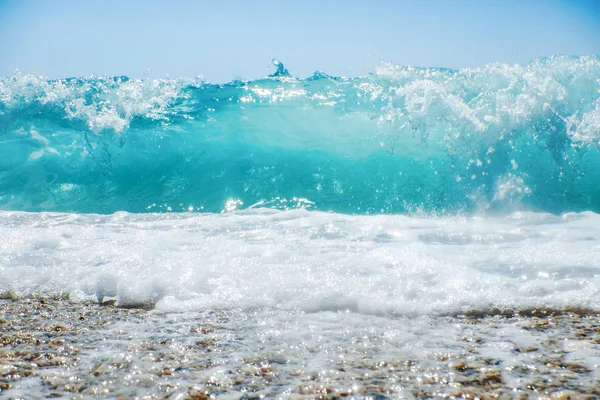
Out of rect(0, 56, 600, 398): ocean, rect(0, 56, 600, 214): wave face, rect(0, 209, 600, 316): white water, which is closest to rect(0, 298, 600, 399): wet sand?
rect(0, 56, 600, 398): ocean

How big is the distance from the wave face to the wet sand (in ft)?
10.8

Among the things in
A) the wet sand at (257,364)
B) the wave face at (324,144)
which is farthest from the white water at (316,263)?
the wave face at (324,144)

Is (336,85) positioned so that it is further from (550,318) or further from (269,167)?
(550,318)

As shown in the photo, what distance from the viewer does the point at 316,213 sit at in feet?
Result: 15.4

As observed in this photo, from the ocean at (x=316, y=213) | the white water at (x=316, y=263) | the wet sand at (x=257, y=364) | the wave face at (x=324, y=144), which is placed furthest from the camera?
the wave face at (x=324, y=144)

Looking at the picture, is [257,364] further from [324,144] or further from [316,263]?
[324,144]

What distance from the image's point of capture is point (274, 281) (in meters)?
2.62

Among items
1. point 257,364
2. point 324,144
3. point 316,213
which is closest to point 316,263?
point 257,364

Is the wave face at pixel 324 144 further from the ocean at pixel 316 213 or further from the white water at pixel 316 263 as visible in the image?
the white water at pixel 316 263

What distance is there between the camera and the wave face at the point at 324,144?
5438 mm

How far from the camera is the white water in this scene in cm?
239

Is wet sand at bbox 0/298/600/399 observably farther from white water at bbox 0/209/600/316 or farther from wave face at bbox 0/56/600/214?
wave face at bbox 0/56/600/214

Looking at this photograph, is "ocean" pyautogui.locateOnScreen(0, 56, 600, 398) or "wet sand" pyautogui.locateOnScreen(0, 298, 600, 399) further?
"ocean" pyautogui.locateOnScreen(0, 56, 600, 398)

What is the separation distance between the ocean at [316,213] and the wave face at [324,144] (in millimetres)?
32
